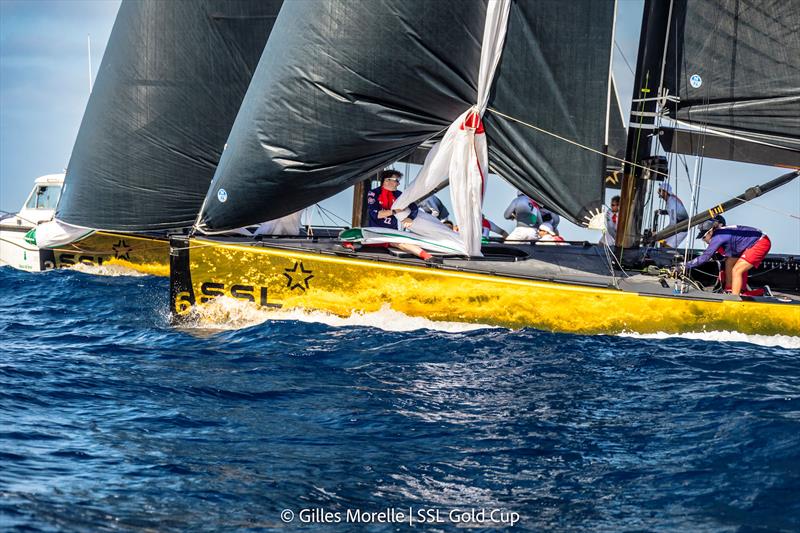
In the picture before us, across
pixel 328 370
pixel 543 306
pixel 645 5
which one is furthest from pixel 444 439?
pixel 645 5

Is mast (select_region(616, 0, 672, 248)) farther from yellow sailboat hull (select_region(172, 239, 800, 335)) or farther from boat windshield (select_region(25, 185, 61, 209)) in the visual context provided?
boat windshield (select_region(25, 185, 61, 209))

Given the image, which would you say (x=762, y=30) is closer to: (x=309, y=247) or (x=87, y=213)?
(x=309, y=247)

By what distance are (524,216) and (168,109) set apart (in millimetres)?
6512

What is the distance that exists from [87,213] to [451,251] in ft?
23.9

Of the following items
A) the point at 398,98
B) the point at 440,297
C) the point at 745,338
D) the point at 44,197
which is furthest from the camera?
the point at 44,197

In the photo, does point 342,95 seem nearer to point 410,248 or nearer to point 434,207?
point 410,248

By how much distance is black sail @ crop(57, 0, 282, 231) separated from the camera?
16.2m

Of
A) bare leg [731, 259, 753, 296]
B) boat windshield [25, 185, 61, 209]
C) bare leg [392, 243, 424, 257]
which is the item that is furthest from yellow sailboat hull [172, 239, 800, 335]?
boat windshield [25, 185, 61, 209]

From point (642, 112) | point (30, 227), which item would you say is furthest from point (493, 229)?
point (30, 227)

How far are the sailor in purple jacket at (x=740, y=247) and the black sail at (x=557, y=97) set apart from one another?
157 cm

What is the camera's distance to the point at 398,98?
12.2 m

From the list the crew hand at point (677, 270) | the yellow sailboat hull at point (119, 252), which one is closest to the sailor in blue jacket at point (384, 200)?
the crew hand at point (677, 270)

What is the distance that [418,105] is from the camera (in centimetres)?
1237

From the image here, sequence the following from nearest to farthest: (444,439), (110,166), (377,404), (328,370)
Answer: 1. (444,439)
2. (377,404)
3. (328,370)
4. (110,166)
